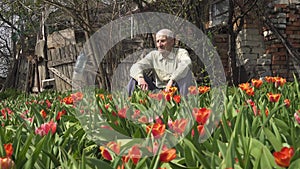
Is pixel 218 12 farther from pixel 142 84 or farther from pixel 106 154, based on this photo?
pixel 106 154

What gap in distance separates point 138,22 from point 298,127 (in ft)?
16.4

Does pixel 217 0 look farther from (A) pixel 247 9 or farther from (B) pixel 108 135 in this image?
(B) pixel 108 135

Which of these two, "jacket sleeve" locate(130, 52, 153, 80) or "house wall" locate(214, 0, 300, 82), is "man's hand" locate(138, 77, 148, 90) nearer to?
"jacket sleeve" locate(130, 52, 153, 80)

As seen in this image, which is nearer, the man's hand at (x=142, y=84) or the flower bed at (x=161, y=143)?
the flower bed at (x=161, y=143)

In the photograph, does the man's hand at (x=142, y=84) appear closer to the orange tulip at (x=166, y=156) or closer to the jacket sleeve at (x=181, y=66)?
the jacket sleeve at (x=181, y=66)

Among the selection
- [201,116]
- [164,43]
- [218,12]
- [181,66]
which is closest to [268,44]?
[218,12]

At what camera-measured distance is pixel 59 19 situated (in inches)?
310

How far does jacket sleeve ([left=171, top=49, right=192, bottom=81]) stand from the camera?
127 inches

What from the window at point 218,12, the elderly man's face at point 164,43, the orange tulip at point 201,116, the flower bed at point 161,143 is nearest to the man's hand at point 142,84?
the elderly man's face at point 164,43

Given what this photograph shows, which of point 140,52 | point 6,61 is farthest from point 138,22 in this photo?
point 6,61

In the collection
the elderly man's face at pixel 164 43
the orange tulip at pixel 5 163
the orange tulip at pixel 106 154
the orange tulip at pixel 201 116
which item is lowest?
the orange tulip at pixel 106 154

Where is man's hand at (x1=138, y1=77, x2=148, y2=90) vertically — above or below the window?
below

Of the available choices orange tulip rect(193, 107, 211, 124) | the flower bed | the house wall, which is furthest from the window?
orange tulip rect(193, 107, 211, 124)

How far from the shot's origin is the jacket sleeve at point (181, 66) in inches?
127
